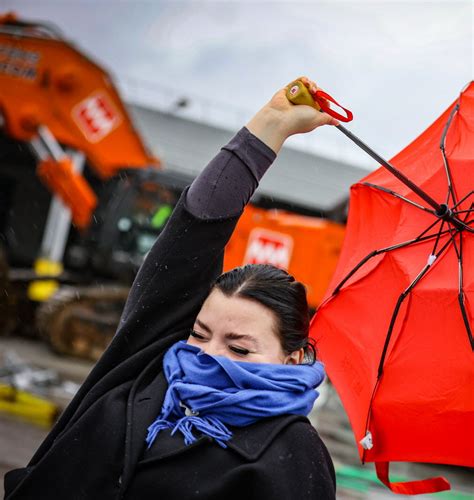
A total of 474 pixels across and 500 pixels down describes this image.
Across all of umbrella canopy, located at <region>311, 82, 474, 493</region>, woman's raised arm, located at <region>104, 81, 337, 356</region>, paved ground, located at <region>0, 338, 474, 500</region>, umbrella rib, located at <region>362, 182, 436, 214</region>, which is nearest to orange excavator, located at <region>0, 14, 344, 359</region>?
paved ground, located at <region>0, 338, 474, 500</region>

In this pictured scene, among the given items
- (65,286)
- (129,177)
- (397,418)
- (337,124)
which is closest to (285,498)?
(397,418)

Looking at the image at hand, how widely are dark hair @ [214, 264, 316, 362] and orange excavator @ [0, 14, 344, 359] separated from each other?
8.01 m

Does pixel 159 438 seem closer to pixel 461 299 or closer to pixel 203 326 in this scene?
pixel 203 326

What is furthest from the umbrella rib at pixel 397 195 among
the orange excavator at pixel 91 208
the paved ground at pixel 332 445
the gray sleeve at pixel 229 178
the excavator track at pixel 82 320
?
the excavator track at pixel 82 320

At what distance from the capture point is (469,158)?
240 cm

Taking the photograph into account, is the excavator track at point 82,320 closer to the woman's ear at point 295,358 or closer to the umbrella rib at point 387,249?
the umbrella rib at point 387,249

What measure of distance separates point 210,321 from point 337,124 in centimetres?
63

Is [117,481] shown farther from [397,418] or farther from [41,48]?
[41,48]

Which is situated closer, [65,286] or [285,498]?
[285,498]

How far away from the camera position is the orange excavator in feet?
32.0

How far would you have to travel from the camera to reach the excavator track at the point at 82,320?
1101 cm

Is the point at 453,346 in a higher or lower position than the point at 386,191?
lower

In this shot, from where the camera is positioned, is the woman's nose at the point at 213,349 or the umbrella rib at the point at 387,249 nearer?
the woman's nose at the point at 213,349

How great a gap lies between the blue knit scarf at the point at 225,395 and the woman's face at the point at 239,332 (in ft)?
0.13
